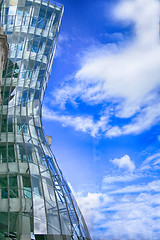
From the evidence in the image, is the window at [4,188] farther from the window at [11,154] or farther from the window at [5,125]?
the window at [5,125]

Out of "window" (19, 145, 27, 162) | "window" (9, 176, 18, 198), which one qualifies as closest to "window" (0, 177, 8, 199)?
"window" (9, 176, 18, 198)

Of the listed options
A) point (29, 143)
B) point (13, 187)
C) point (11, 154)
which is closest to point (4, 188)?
point (13, 187)

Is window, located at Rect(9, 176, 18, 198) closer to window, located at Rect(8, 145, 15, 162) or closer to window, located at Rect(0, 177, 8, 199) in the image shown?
window, located at Rect(0, 177, 8, 199)

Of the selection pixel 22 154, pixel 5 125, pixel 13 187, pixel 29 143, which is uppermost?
pixel 5 125

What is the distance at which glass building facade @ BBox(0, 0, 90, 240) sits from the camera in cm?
1775

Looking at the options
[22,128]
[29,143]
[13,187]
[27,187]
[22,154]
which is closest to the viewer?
[13,187]

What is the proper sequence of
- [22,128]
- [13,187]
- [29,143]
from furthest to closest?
[22,128] < [29,143] < [13,187]

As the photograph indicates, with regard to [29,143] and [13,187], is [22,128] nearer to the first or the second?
[29,143]

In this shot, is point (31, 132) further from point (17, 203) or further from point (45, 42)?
point (45, 42)

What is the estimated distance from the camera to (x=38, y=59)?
87.3 ft

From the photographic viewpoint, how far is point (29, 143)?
22.5 meters

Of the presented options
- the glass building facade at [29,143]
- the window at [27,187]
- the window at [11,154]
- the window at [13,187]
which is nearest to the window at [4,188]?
the glass building facade at [29,143]

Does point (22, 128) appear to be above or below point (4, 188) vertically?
above

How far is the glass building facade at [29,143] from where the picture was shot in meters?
17.8
